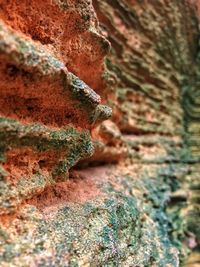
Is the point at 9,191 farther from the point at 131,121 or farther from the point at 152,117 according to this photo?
the point at 152,117

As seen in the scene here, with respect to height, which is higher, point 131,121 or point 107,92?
point 107,92

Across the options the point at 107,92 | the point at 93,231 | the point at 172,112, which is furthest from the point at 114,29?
the point at 93,231

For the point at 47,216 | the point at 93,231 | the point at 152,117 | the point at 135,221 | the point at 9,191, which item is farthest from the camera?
the point at 152,117

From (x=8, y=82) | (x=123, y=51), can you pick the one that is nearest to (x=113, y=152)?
(x=123, y=51)

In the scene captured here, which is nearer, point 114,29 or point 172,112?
point 114,29

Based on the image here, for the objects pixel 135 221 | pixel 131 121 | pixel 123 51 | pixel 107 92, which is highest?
Answer: pixel 123 51

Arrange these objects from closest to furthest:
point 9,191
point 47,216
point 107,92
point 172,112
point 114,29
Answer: point 9,191
point 47,216
point 107,92
point 114,29
point 172,112
